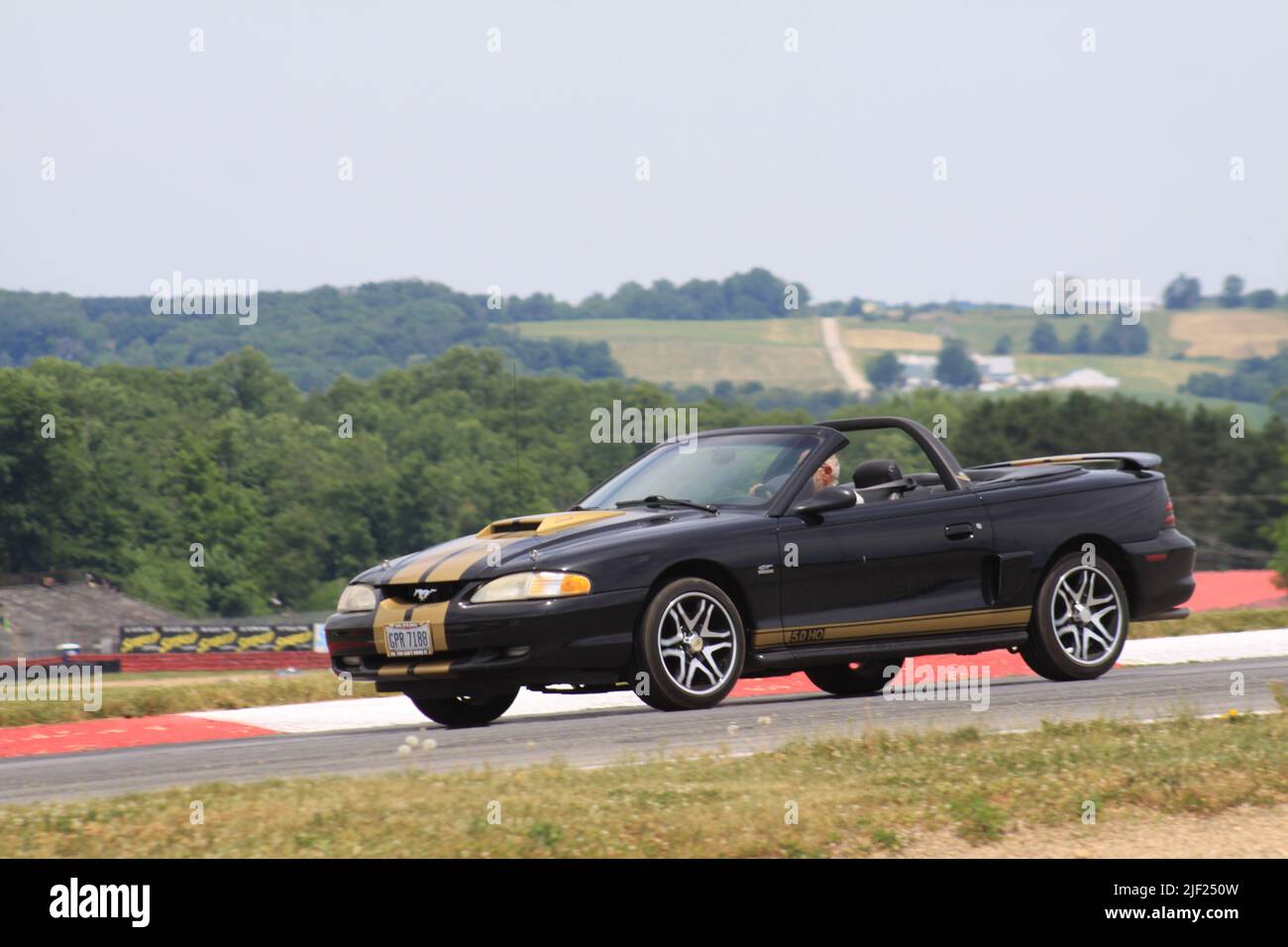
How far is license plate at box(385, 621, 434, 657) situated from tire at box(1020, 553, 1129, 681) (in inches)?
154

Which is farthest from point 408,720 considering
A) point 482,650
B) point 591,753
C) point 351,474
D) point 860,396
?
point 860,396

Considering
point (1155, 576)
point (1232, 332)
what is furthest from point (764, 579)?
point (1232, 332)

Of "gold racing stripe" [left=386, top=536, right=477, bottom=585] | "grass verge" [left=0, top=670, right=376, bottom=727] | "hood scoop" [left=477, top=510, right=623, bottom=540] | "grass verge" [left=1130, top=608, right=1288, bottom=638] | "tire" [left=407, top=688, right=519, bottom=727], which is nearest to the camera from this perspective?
"gold racing stripe" [left=386, top=536, right=477, bottom=585]

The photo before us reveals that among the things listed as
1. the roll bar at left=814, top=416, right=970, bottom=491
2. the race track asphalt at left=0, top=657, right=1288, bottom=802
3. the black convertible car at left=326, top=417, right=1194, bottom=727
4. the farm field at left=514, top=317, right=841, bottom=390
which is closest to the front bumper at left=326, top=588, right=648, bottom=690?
the black convertible car at left=326, top=417, right=1194, bottom=727

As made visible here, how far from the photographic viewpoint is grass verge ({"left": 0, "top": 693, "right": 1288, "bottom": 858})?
631 cm

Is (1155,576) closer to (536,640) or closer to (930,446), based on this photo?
(930,446)

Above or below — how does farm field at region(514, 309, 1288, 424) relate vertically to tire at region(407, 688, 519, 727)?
above

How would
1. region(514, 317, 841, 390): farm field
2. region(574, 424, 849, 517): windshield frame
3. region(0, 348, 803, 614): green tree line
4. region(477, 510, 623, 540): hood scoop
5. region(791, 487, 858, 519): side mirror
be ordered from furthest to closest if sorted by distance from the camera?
region(514, 317, 841, 390): farm field < region(0, 348, 803, 614): green tree line < region(574, 424, 849, 517): windshield frame < region(791, 487, 858, 519): side mirror < region(477, 510, 623, 540): hood scoop

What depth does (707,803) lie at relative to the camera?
6895 mm

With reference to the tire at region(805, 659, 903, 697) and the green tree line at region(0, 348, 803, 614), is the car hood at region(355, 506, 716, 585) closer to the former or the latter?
the tire at region(805, 659, 903, 697)

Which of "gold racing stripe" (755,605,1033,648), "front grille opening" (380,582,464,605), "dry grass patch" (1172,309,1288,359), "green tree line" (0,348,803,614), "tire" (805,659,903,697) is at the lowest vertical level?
"green tree line" (0,348,803,614)

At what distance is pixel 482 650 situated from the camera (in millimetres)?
9609
